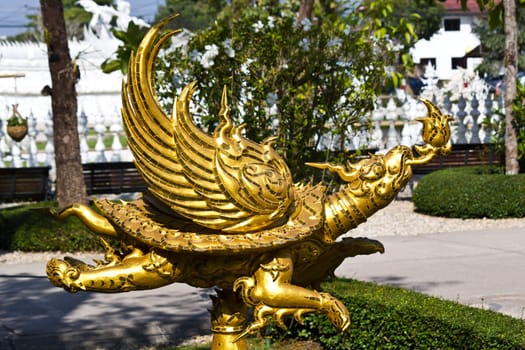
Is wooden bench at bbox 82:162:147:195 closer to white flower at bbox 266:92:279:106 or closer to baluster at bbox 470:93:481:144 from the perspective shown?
baluster at bbox 470:93:481:144

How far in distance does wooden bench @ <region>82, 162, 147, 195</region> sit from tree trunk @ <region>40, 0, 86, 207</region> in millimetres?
3888

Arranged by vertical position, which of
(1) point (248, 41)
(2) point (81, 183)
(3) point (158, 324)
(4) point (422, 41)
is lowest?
(3) point (158, 324)

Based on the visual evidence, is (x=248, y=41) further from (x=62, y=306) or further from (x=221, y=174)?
(x=221, y=174)

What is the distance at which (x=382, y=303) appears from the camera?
6.01m

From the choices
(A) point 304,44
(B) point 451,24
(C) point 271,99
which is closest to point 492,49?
(B) point 451,24

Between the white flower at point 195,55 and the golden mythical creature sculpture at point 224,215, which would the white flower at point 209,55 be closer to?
the white flower at point 195,55

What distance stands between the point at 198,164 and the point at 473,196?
29.5 ft

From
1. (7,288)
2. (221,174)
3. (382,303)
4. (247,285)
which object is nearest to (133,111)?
(221,174)

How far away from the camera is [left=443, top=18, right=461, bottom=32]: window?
210 feet

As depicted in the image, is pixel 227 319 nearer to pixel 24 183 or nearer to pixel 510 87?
pixel 510 87

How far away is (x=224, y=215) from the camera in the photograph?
3.88 meters

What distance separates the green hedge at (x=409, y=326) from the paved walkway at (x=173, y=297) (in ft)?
3.10

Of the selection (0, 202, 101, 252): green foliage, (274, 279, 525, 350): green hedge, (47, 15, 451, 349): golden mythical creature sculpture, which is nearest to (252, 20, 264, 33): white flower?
(274, 279, 525, 350): green hedge

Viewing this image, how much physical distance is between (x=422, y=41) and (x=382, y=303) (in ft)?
183
